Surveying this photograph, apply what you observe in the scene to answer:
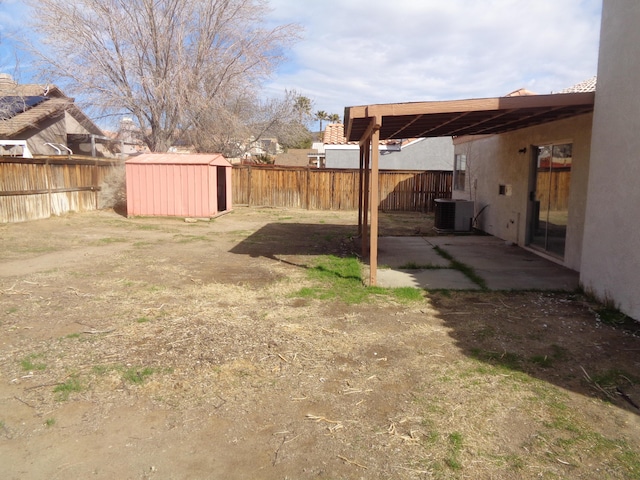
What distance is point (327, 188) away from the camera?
771 inches

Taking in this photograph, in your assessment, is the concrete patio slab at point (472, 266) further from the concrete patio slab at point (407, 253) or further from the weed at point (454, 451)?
the weed at point (454, 451)

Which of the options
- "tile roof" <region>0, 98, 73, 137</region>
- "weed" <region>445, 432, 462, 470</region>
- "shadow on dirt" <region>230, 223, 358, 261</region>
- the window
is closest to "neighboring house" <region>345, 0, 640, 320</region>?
"shadow on dirt" <region>230, 223, 358, 261</region>

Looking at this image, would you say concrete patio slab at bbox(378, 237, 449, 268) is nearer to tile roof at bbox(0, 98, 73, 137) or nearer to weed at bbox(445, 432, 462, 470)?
weed at bbox(445, 432, 462, 470)

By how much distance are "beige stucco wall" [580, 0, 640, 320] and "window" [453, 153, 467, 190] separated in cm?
893

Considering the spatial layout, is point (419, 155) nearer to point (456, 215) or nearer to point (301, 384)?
point (456, 215)

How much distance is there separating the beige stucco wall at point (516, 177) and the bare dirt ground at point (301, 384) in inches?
80.2

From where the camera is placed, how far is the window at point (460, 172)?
14742mm

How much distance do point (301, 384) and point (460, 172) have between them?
13.1 m

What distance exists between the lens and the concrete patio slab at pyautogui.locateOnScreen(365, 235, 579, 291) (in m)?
6.77

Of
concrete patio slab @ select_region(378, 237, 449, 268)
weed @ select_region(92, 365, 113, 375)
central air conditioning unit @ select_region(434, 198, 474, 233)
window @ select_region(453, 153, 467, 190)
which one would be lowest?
weed @ select_region(92, 365, 113, 375)

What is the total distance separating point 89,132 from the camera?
2428 centimetres

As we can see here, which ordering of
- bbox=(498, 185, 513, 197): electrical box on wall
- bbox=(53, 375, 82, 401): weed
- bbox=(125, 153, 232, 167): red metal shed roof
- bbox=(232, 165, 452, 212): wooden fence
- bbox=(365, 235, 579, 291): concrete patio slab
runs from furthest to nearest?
bbox=(232, 165, 452, 212): wooden fence
bbox=(125, 153, 232, 167): red metal shed roof
bbox=(498, 185, 513, 197): electrical box on wall
bbox=(365, 235, 579, 291): concrete patio slab
bbox=(53, 375, 82, 401): weed

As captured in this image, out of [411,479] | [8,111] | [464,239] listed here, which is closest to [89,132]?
[8,111]

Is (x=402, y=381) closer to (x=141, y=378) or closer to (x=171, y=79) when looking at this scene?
(x=141, y=378)
